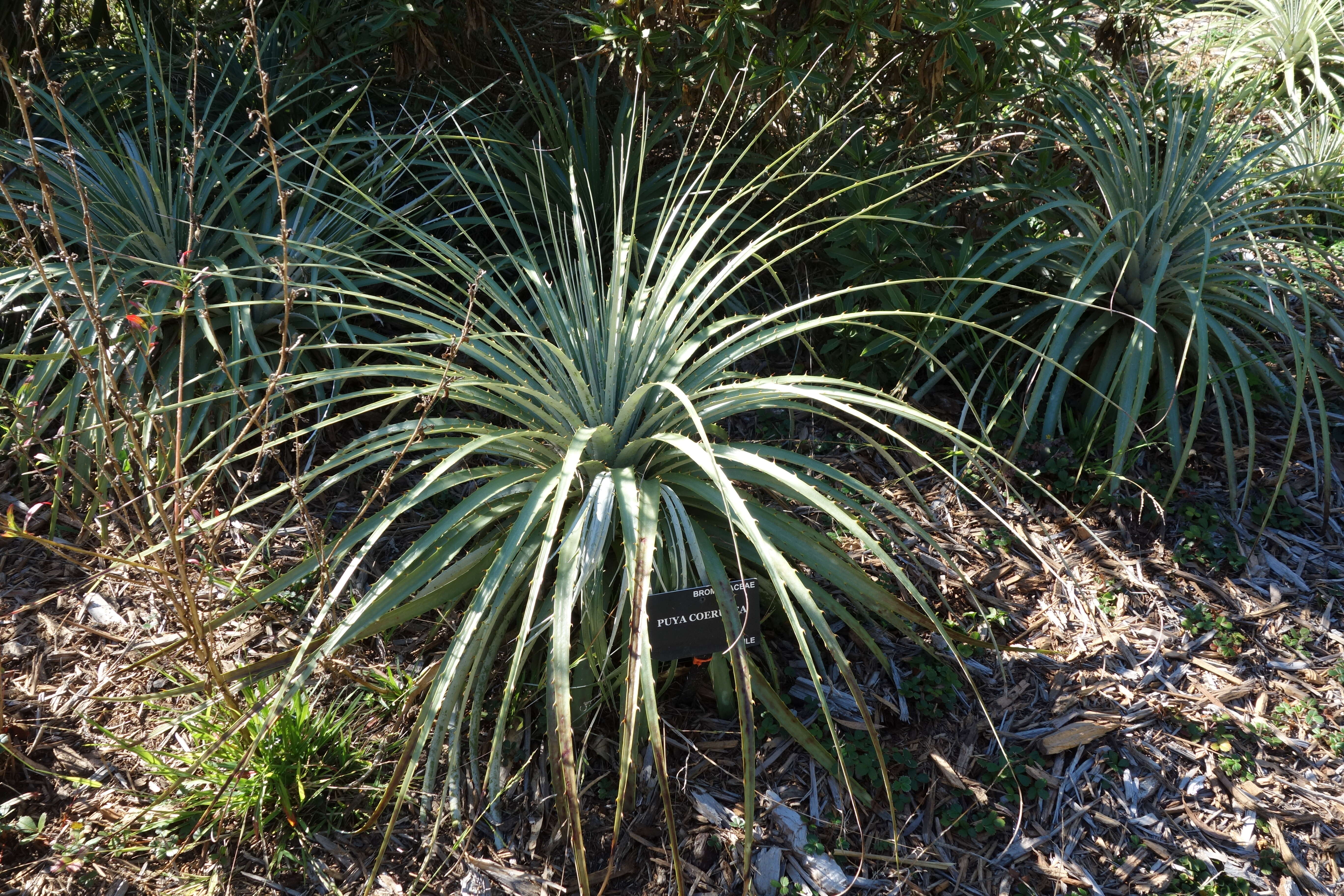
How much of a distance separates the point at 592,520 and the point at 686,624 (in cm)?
23

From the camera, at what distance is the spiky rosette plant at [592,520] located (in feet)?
4.92

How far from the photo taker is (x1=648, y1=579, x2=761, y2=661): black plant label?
1.60m

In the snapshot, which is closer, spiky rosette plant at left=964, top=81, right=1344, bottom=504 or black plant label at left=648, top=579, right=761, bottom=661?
black plant label at left=648, top=579, right=761, bottom=661

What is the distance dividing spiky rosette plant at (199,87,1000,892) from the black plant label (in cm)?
3

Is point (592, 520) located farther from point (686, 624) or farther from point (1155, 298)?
point (1155, 298)

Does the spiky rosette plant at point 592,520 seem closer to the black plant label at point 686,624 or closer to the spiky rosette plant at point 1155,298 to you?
the black plant label at point 686,624

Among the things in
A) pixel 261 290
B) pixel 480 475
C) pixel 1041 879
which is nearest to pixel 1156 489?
pixel 1041 879

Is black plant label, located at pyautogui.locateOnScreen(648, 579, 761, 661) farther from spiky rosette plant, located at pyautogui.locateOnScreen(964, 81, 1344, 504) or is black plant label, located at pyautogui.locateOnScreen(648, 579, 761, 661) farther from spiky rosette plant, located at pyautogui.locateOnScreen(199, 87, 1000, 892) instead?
spiky rosette plant, located at pyautogui.locateOnScreen(964, 81, 1344, 504)

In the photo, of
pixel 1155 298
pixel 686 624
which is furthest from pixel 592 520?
pixel 1155 298

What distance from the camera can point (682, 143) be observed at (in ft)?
9.66

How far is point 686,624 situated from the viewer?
1.62 metres

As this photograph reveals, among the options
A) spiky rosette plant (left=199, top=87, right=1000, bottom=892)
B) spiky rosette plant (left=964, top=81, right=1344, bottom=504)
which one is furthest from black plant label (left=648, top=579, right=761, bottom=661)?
spiky rosette plant (left=964, top=81, right=1344, bottom=504)

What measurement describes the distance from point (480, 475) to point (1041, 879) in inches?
48.0

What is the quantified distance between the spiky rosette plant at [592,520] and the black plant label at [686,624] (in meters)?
0.03
